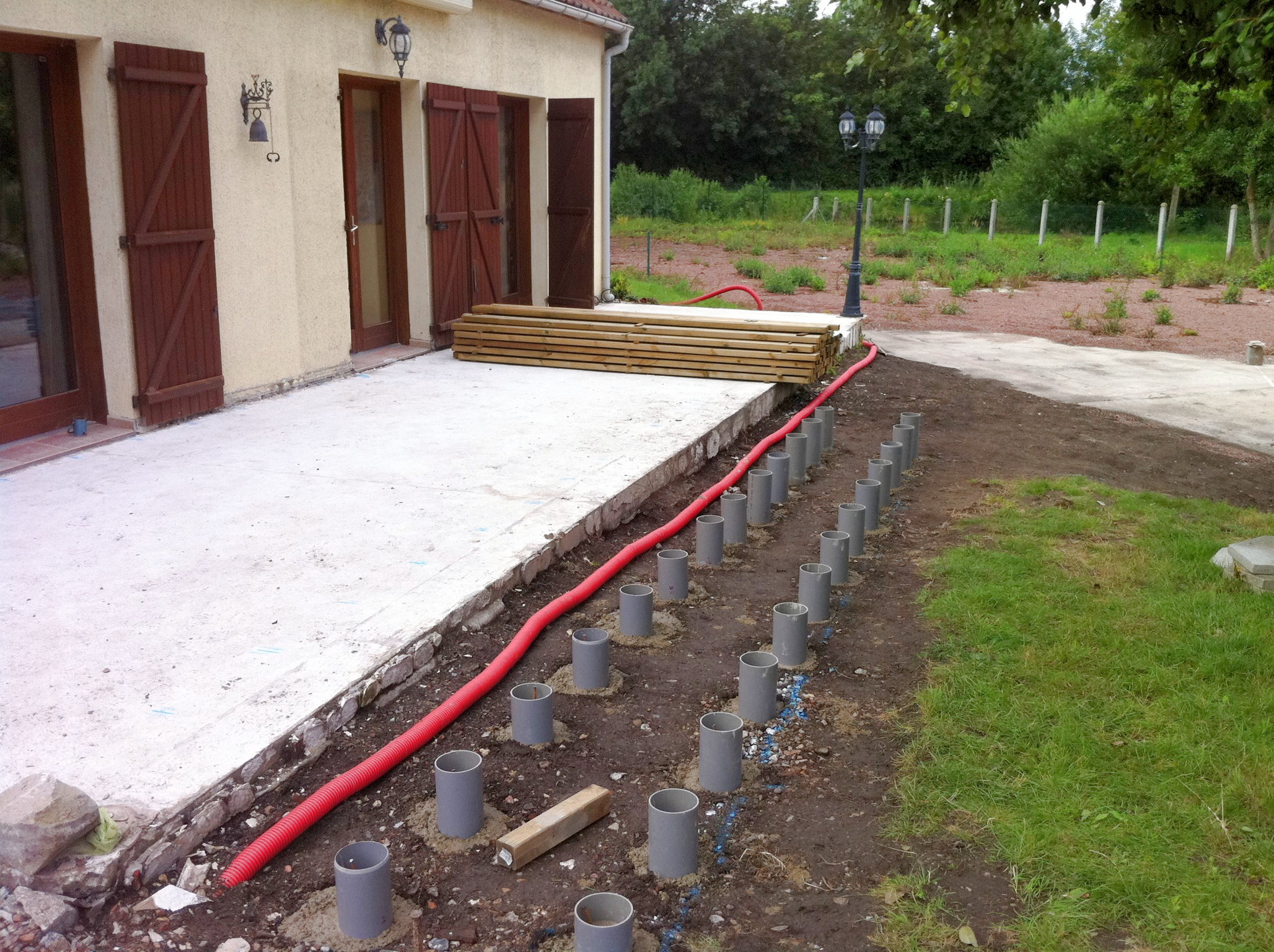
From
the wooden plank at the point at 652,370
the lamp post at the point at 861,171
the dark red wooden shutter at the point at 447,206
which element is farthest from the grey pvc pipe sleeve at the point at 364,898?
the lamp post at the point at 861,171

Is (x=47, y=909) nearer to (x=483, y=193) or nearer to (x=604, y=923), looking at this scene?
(x=604, y=923)

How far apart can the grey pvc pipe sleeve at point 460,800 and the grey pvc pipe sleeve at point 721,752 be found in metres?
0.74

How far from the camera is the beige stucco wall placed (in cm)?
698

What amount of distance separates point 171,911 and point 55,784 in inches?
18.6

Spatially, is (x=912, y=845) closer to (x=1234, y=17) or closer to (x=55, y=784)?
(x=55, y=784)

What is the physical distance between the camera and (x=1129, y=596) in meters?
5.32

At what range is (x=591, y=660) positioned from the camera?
4324 millimetres

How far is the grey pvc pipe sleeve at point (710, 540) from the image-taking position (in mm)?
5727

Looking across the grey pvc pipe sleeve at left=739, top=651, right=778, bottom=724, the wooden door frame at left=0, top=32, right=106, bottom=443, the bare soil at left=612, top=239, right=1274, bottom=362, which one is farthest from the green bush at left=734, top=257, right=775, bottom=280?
the grey pvc pipe sleeve at left=739, top=651, right=778, bottom=724

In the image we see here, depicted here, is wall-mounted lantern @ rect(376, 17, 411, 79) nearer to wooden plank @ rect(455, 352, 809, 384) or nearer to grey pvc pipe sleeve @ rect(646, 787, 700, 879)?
wooden plank @ rect(455, 352, 809, 384)

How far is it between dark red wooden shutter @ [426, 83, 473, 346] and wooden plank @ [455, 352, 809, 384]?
2.66ft

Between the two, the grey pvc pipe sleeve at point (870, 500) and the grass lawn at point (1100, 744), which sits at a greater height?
the grey pvc pipe sleeve at point (870, 500)

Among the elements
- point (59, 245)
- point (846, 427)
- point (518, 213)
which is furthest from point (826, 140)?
point (59, 245)

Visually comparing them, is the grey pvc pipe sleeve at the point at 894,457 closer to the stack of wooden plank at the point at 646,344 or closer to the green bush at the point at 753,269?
the stack of wooden plank at the point at 646,344
